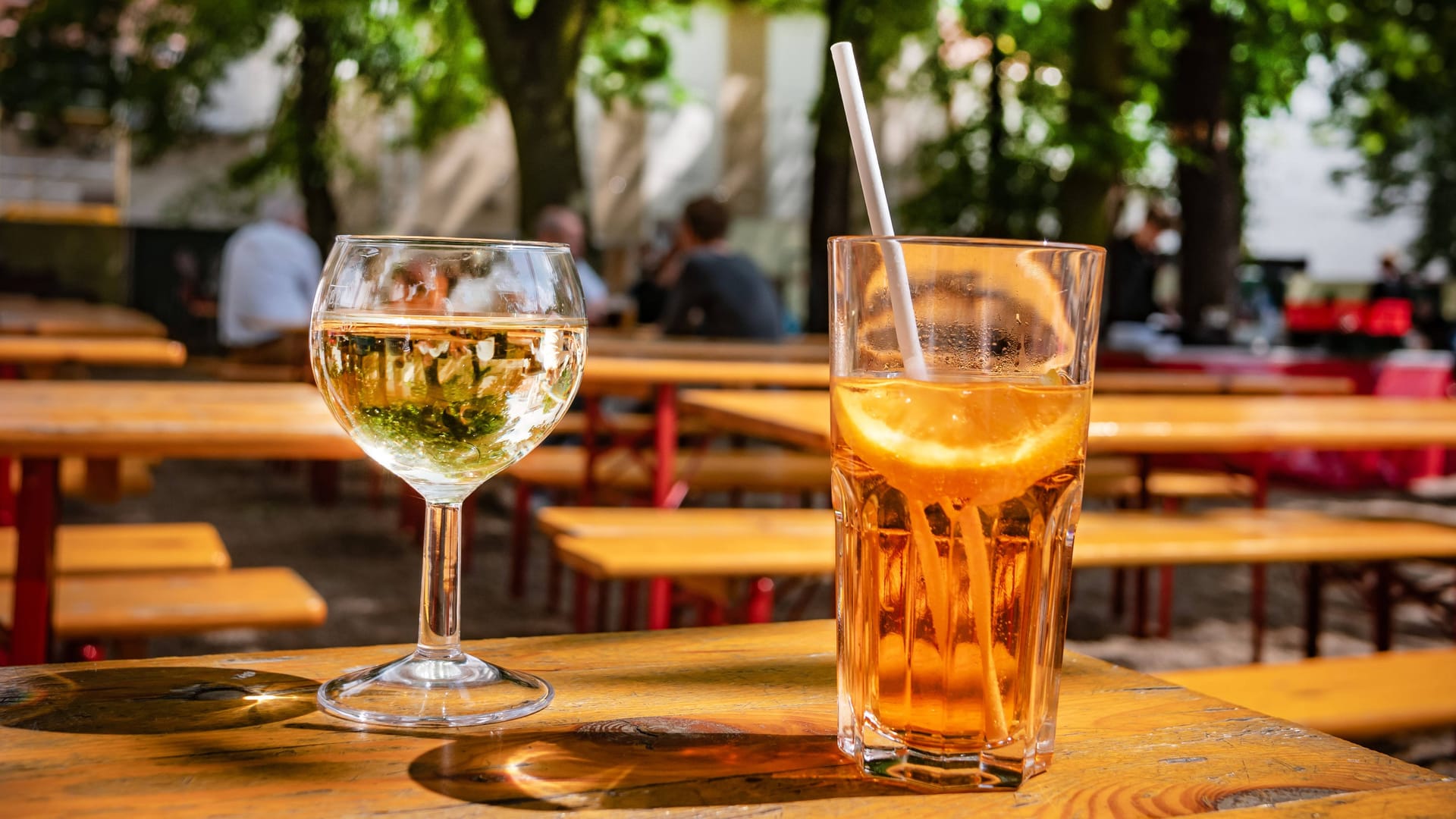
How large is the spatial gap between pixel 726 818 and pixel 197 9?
1376cm

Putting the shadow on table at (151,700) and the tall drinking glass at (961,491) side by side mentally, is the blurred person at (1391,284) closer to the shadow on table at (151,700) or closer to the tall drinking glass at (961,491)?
the tall drinking glass at (961,491)

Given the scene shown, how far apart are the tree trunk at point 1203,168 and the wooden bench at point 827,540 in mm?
6551

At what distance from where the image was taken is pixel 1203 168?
1020cm

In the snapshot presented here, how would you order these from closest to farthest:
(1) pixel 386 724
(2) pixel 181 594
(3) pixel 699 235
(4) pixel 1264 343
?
(1) pixel 386 724
(2) pixel 181 594
(3) pixel 699 235
(4) pixel 1264 343

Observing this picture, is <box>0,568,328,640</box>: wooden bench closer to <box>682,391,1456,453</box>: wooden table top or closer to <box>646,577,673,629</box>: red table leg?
<box>682,391,1456,453</box>: wooden table top

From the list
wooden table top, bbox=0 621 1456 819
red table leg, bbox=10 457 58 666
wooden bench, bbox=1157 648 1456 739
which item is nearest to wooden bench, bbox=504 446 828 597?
wooden bench, bbox=1157 648 1456 739

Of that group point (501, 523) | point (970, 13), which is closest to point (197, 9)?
point (970, 13)

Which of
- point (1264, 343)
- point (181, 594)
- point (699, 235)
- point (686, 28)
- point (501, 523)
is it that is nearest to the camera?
point (181, 594)

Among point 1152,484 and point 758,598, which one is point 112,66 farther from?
point 758,598

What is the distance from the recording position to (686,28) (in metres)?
13.6

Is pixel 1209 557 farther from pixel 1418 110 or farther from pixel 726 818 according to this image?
pixel 1418 110

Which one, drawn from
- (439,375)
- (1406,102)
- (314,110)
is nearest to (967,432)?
(439,375)

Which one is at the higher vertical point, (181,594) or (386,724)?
(386,724)

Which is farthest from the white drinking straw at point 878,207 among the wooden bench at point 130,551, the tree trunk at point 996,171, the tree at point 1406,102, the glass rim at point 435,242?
the tree at point 1406,102
